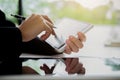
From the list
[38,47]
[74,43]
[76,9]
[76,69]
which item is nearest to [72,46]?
[74,43]

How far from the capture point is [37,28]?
837 millimetres

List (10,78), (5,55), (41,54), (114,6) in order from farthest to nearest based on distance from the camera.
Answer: (114,6) < (41,54) < (5,55) < (10,78)

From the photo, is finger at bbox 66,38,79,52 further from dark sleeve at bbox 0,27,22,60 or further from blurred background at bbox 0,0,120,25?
blurred background at bbox 0,0,120,25

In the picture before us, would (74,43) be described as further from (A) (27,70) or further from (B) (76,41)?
(A) (27,70)

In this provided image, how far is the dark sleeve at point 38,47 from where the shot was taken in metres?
0.87

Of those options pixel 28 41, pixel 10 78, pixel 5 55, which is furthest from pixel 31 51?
pixel 10 78

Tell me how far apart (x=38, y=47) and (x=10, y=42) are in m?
0.17

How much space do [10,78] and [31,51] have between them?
388mm

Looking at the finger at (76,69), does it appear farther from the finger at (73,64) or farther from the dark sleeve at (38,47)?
the dark sleeve at (38,47)

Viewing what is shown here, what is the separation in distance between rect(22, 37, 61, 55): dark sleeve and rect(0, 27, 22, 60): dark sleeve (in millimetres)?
133

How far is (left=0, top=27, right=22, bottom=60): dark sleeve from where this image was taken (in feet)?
2.42

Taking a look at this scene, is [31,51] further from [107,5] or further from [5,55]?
[107,5]

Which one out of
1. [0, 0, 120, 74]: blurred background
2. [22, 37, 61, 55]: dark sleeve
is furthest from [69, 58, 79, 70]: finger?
[0, 0, 120, 74]: blurred background

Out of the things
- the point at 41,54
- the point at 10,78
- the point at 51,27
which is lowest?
the point at 10,78
